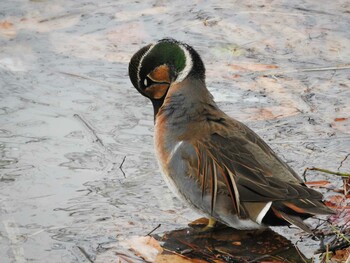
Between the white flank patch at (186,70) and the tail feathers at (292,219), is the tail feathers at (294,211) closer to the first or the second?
the tail feathers at (292,219)

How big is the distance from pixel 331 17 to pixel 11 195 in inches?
169

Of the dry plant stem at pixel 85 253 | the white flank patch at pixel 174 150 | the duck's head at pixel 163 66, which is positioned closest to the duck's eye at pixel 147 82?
the duck's head at pixel 163 66

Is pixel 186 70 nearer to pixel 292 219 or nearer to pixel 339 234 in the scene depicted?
pixel 292 219

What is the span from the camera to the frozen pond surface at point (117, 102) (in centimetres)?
553

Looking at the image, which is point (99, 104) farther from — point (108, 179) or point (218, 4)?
point (218, 4)

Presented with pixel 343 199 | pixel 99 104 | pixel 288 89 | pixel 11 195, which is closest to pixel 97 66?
pixel 99 104

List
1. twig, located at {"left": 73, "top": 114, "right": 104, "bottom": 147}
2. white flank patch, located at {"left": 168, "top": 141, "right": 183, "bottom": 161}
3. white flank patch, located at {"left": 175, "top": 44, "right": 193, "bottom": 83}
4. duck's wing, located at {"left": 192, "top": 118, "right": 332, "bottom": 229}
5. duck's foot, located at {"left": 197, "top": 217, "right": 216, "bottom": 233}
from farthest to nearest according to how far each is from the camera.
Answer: twig, located at {"left": 73, "top": 114, "right": 104, "bottom": 147} → white flank patch, located at {"left": 175, "top": 44, "right": 193, "bottom": 83} → duck's foot, located at {"left": 197, "top": 217, "right": 216, "bottom": 233} → white flank patch, located at {"left": 168, "top": 141, "right": 183, "bottom": 161} → duck's wing, located at {"left": 192, "top": 118, "right": 332, "bottom": 229}

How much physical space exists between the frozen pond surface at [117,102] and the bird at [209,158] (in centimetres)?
34

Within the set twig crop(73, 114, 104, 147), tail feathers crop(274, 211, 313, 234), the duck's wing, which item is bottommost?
twig crop(73, 114, 104, 147)

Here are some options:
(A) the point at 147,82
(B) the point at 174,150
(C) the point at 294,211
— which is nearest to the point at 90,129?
(A) the point at 147,82

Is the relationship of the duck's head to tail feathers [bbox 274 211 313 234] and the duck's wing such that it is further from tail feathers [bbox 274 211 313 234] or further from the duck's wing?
tail feathers [bbox 274 211 313 234]

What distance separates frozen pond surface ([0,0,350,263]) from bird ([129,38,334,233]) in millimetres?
336

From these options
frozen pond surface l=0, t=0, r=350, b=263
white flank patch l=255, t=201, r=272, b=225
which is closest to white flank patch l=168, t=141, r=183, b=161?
frozen pond surface l=0, t=0, r=350, b=263

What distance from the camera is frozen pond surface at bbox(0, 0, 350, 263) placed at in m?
5.53
